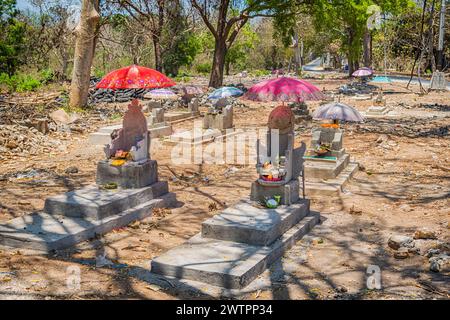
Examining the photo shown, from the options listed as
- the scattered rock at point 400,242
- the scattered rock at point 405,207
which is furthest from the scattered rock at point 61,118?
the scattered rock at point 400,242

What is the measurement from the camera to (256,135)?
16578mm

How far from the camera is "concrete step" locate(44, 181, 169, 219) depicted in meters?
7.79

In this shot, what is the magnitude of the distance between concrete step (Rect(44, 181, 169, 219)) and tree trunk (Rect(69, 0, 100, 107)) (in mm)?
11970

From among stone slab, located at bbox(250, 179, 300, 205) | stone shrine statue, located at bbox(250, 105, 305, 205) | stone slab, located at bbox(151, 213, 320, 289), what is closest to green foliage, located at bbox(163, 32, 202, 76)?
stone shrine statue, located at bbox(250, 105, 305, 205)

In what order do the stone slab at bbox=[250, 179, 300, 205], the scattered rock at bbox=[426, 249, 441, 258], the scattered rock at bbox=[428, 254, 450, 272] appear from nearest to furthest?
the scattered rock at bbox=[428, 254, 450, 272]
the scattered rock at bbox=[426, 249, 441, 258]
the stone slab at bbox=[250, 179, 300, 205]

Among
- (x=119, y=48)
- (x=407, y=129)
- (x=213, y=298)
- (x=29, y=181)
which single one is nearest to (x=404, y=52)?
(x=119, y=48)

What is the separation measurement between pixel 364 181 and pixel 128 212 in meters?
5.23

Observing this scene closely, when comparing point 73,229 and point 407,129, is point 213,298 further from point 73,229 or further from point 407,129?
point 407,129

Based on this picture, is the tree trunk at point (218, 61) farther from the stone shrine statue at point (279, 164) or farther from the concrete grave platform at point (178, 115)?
the stone shrine statue at point (279, 164)

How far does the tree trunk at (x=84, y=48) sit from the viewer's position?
1923 centimetres

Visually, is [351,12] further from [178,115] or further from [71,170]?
[71,170]

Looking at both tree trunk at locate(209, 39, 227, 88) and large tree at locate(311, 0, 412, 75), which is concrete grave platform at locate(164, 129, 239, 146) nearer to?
large tree at locate(311, 0, 412, 75)

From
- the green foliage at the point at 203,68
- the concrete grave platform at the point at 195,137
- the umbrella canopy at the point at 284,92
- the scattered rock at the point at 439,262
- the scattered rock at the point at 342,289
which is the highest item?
the green foliage at the point at 203,68

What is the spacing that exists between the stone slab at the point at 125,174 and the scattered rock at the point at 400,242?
4.11m
